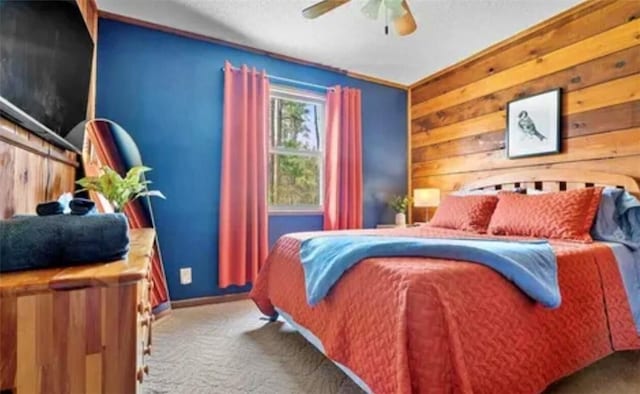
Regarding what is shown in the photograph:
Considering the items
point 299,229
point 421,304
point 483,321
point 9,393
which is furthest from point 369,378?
point 299,229

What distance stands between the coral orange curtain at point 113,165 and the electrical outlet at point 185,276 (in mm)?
184

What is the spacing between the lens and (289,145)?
3629 millimetres

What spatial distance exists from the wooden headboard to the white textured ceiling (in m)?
1.28

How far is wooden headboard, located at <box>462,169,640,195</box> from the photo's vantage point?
2.32 metres

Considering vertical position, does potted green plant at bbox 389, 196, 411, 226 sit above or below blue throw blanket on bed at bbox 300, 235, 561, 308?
above

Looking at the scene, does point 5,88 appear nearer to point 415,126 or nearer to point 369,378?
point 369,378

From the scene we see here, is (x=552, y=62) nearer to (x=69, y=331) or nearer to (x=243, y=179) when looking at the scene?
(x=243, y=179)

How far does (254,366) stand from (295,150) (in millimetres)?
2302

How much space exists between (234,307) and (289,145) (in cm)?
174

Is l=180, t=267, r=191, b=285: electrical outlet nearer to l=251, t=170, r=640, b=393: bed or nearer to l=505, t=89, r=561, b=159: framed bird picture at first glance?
l=251, t=170, r=640, b=393: bed

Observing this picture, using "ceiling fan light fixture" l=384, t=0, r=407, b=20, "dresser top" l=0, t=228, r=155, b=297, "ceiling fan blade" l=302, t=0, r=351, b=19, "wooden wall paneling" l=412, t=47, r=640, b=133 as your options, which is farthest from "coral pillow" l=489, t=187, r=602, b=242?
"dresser top" l=0, t=228, r=155, b=297

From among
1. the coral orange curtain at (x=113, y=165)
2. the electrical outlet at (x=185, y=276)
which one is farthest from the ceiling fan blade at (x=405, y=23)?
the electrical outlet at (x=185, y=276)

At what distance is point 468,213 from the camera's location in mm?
2756

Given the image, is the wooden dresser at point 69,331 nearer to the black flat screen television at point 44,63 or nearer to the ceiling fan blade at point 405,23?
the black flat screen television at point 44,63
